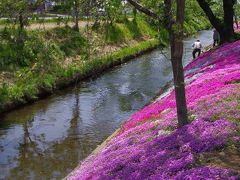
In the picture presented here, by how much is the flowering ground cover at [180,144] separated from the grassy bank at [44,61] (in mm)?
8267

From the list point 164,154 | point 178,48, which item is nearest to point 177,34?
point 178,48

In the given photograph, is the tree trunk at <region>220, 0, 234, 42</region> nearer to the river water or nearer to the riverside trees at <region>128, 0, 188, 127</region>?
the river water

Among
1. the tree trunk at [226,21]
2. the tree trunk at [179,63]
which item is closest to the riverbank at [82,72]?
the tree trunk at [179,63]

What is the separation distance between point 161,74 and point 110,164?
3169 cm

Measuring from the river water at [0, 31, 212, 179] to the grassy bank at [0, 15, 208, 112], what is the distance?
41.3 inches

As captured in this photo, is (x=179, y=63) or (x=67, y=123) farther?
(x=67, y=123)

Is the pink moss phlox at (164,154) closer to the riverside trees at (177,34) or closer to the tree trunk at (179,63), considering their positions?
the tree trunk at (179,63)

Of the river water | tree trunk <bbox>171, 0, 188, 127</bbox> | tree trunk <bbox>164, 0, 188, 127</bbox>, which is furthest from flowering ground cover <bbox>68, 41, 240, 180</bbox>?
the river water

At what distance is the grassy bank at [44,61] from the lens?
A: 33.1 meters

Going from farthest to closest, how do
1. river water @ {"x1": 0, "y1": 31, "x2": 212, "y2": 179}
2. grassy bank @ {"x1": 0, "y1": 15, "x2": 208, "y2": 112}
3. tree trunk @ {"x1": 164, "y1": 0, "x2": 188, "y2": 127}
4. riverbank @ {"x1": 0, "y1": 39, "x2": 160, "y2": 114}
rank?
grassy bank @ {"x1": 0, "y1": 15, "x2": 208, "y2": 112}
riverbank @ {"x1": 0, "y1": 39, "x2": 160, "y2": 114}
river water @ {"x1": 0, "y1": 31, "x2": 212, "y2": 179}
tree trunk @ {"x1": 164, "y1": 0, "x2": 188, "y2": 127}

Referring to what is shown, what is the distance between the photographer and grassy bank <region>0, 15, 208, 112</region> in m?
33.1

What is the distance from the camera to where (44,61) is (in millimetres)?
30734

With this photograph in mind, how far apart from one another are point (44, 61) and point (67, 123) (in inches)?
180

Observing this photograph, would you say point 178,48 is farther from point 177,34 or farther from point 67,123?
point 67,123
